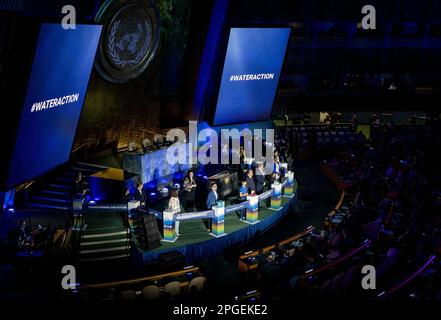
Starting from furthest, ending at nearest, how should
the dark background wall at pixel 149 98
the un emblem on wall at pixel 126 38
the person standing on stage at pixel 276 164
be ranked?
the person standing on stage at pixel 276 164 < the dark background wall at pixel 149 98 < the un emblem on wall at pixel 126 38

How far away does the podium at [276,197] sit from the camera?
1574cm

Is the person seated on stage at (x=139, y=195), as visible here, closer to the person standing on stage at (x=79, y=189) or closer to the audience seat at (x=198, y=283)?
the person standing on stage at (x=79, y=189)

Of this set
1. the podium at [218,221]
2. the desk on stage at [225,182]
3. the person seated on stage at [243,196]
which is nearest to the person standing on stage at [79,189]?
the podium at [218,221]

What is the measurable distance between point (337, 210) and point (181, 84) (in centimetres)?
789

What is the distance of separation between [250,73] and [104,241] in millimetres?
8749

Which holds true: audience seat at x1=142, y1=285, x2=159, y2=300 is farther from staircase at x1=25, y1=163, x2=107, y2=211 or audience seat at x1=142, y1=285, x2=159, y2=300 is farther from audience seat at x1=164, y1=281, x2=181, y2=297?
staircase at x1=25, y1=163, x2=107, y2=211

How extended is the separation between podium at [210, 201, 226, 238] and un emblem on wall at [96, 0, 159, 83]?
5.83 meters

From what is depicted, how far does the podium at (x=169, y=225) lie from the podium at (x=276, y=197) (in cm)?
377

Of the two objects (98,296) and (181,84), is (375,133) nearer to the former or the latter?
(181,84)

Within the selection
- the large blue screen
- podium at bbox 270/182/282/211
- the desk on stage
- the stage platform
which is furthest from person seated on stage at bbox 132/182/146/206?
the large blue screen

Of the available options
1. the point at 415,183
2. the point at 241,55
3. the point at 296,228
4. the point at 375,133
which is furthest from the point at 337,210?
the point at 375,133

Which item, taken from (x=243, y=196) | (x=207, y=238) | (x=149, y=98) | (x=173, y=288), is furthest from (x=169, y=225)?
(x=149, y=98)
